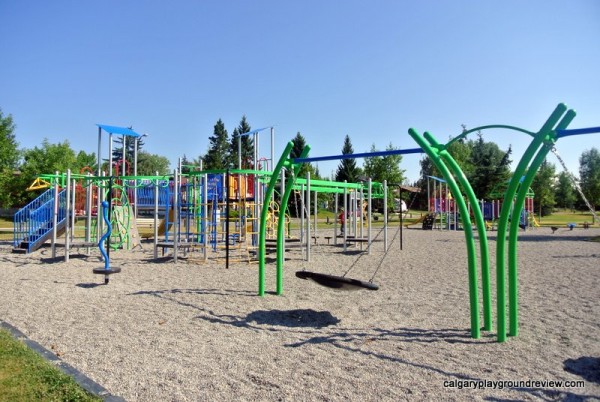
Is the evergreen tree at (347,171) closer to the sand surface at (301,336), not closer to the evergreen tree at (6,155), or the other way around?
the evergreen tree at (6,155)

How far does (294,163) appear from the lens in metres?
7.46

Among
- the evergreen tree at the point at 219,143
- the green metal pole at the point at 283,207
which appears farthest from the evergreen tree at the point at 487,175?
the green metal pole at the point at 283,207

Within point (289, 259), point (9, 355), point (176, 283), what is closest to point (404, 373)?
point (9, 355)

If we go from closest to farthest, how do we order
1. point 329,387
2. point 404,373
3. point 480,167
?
point 329,387
point 404,373
point 480,167

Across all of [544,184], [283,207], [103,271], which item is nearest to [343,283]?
[283,207]

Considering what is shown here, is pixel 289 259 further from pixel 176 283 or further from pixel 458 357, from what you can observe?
pixel 458 357

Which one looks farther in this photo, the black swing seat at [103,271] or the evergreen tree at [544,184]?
the evergreen tree at [544,184]

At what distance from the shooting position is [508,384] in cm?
383

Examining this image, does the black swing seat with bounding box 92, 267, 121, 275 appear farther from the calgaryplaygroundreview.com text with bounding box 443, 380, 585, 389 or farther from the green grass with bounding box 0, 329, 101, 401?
the calgaryplaygroundreview.com text with bounding box 443, 380, 585, 389

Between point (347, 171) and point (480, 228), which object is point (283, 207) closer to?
point (480, 228)

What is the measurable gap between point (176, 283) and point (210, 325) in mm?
3434

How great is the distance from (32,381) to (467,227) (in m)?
4.40

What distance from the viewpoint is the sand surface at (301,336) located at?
3859 millimetres

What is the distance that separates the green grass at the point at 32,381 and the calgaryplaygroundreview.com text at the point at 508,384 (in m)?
2.90
